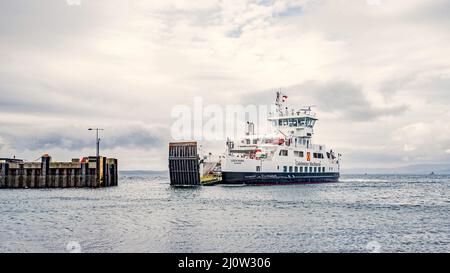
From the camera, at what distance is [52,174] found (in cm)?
7331

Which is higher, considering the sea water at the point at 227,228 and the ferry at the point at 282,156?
the ferry at the point at 282,156

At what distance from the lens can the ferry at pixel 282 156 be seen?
65.4m

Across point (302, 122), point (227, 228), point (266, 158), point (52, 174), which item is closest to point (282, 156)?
point (266, 158)

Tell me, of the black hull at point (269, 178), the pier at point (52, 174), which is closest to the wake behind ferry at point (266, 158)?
the black hull at point (269, 178)

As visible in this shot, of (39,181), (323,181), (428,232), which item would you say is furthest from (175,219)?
(323,181)

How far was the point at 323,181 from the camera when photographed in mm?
85312

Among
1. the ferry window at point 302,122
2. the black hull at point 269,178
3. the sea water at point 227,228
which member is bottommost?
the sea water at point 227,228

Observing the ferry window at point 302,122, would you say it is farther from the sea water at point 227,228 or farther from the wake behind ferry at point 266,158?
the sea water at point 227,228

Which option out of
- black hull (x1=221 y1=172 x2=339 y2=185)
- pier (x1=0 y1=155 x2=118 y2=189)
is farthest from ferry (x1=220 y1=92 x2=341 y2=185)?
pier (x1=0 y1=155 x2=118 y2=189)

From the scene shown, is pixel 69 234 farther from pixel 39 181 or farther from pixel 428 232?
pixel 39 181

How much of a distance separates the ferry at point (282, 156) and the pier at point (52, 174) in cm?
2333

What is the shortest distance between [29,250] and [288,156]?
2206 inches
